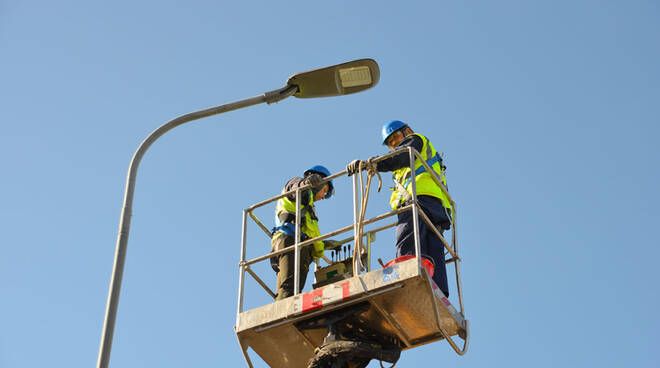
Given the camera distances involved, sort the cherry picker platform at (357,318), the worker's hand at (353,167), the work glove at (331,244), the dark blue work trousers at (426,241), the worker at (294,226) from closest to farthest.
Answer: the cherry picker platform at (357,318) → the dark blue work trousers at (426,241) → the worker's hand at (353,167) → the worker at (294,226) → the work glove at (331,244)

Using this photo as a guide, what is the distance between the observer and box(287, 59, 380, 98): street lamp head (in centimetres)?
1166

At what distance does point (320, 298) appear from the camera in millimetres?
11703

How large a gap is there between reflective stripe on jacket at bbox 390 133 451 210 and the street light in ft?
4.62

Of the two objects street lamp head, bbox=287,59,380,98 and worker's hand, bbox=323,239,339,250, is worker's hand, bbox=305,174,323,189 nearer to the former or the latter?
worker's hand, bbox=323,239,339,250

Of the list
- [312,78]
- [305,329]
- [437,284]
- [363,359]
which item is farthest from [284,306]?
[312,78]

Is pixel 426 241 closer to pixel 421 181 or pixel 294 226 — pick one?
pixel 421 181

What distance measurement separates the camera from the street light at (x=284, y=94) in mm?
9180

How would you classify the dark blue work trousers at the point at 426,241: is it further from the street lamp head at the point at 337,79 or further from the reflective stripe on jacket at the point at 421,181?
the street lamp head at the point at 337,79

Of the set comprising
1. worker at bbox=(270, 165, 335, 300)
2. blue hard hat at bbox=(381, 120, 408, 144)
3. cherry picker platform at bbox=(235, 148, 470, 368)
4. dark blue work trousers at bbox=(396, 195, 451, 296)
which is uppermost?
blue hard hat at bbox=(381, 120, 408, 144)

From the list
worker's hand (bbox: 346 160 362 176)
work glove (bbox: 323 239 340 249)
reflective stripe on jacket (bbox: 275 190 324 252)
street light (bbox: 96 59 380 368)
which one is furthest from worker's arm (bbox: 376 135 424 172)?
work glove (bbox: 323 239 340 249)

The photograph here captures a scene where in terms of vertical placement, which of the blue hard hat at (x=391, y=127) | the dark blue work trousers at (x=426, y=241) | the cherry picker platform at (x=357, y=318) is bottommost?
the cherry picker platform at (x=357, y=318)

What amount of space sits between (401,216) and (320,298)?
1541 millimetres

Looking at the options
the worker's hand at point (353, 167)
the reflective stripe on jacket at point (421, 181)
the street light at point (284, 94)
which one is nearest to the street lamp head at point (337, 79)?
the street light at point (284, 94)

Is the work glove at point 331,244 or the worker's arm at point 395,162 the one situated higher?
the worker's arm at point 395,162
